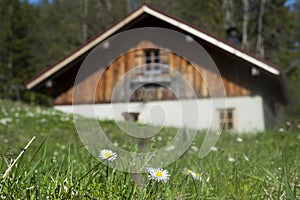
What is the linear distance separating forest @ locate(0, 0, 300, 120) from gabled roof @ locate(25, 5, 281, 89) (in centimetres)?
1483

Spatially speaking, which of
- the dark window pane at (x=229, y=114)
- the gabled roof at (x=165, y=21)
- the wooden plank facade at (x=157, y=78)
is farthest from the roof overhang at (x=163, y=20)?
the dark window pane at (x=229, y=114)

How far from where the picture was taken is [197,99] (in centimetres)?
1569

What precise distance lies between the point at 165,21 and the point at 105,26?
20103mm

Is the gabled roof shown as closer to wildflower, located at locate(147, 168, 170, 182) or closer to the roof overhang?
the roof overhang

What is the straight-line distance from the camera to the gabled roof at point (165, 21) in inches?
515

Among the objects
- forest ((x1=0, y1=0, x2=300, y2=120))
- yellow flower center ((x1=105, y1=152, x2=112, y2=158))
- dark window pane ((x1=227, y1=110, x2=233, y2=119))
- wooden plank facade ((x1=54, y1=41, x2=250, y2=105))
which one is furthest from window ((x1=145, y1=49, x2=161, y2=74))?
yellow flower center ((x1=105, y1=152, x2=112, y2=158))

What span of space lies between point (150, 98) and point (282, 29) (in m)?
22.8

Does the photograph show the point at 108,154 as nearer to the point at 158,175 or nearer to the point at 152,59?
the point at 158,175

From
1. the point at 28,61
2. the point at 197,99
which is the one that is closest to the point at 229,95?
the point at 197,99

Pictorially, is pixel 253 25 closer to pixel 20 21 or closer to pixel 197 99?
pixel 197 99

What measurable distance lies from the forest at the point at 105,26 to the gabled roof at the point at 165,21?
1483 centimetres

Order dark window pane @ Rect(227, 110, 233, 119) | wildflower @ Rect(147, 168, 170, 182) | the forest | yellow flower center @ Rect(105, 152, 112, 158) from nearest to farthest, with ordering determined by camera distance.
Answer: wildflower @ Rect(147, 168, 170, 182)
yellow flower center @ Rect(105, 152, 112, 158)
dark window pane @ Rect(227, 110, 233, 119)
the forest

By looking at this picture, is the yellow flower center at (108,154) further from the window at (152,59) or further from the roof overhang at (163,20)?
the window at (152,59)

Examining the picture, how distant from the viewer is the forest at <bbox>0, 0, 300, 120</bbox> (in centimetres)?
3080
